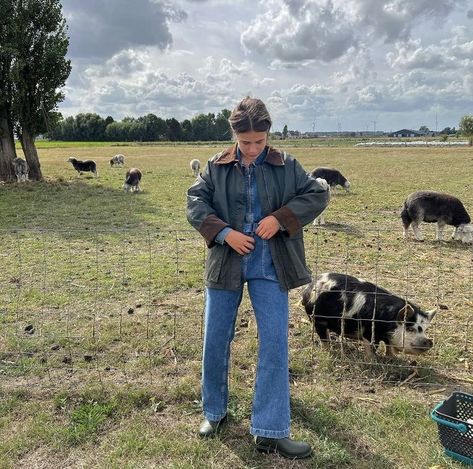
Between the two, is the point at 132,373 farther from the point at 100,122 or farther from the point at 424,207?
the point at 100,122

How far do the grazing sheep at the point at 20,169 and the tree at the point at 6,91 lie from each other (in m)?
0.43

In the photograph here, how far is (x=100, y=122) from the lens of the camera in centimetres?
11831

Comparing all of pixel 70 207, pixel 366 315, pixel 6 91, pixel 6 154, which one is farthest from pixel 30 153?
pixel 366 315

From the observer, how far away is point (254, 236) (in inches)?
147

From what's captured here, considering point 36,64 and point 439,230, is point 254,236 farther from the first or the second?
point 36,64

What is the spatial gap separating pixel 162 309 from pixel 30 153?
22517 mm

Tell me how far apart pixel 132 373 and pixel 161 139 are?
11684 cm

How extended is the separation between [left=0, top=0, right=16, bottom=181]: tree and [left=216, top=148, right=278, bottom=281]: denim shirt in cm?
2376

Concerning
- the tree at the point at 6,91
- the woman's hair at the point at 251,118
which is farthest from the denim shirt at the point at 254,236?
the tree at the point at 6,91

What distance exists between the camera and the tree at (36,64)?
80.3 ft

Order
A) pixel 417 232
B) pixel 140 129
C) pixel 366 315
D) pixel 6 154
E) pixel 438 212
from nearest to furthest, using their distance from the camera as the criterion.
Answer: pixel 366 315 → pixel 438 212 → pixel 417 232 → pixel 6 154 → pixel 140 129

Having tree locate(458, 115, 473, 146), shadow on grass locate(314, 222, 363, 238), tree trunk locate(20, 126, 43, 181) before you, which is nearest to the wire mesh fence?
shadow on grass locate(314, 222, 363, 238)

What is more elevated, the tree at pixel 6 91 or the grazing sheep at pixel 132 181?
the tree at pixel 6 91

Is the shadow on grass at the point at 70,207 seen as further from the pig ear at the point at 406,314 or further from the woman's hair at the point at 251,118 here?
the woman's hair at the point at 251,118
